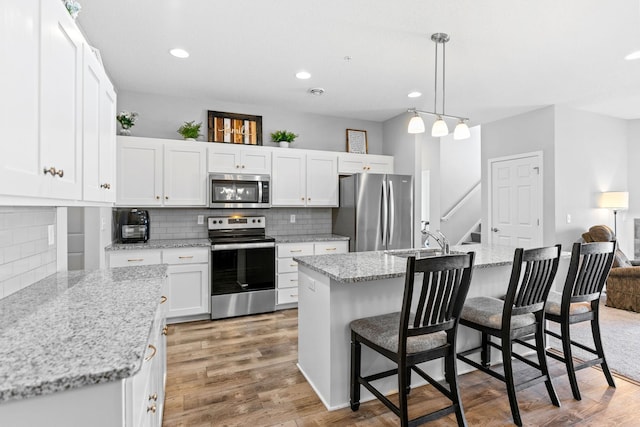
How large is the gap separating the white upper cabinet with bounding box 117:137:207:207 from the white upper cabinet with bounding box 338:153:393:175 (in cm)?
183

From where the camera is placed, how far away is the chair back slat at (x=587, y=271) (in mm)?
2139

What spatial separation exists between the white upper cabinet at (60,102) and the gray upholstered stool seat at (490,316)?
227 centimetres

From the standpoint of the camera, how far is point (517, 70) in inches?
132

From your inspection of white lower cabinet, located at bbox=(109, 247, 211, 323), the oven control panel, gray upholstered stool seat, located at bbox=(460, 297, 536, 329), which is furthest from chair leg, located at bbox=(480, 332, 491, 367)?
the oven control panel

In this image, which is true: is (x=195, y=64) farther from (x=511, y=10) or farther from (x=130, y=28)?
(x=511, y=10)

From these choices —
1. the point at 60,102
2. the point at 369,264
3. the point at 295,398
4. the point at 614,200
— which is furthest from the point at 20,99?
the point at 614,200

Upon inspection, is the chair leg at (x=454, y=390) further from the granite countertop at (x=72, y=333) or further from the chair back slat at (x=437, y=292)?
the granite countertop at (x=72, y=333)

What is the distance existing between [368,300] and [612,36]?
2870 millimetres

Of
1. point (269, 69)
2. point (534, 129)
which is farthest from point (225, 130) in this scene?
point (534, 129)

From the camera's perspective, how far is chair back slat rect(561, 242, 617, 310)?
214cm

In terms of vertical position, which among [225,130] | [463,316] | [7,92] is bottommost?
[463,316]

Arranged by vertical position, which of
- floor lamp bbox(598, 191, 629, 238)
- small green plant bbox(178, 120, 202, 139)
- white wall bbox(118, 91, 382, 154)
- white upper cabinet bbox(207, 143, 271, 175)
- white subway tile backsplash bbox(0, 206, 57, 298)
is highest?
white wall bbox(118, 91, 382, 154)

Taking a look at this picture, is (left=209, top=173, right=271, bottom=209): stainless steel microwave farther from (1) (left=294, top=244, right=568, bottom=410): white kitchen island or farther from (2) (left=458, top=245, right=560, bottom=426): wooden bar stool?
A: (2) (left=458, top=245, right=560, bottom=426): wooden bar stool

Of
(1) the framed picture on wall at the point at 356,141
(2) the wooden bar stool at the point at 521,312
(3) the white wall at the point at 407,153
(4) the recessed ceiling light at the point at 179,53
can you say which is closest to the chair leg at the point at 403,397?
(2) the wooden bar stool at the point at 521,312
